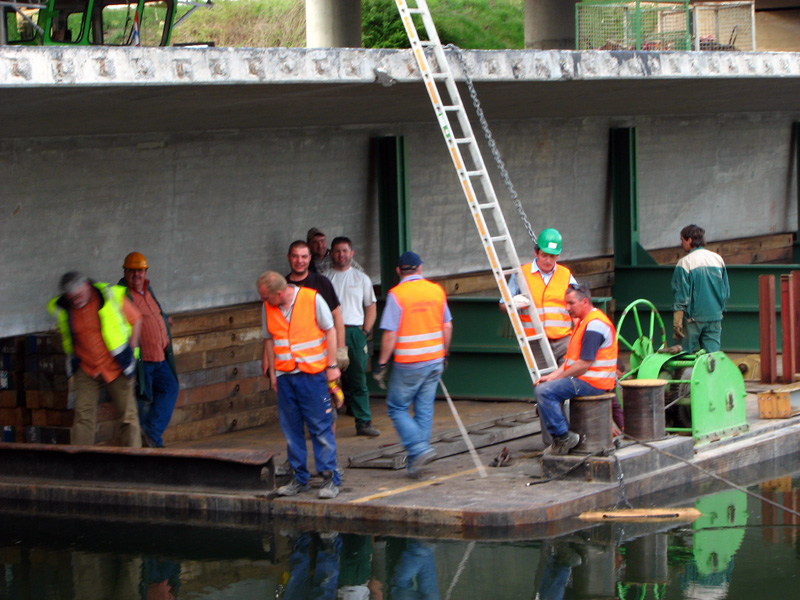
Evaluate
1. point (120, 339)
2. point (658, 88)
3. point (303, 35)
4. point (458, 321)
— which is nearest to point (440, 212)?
point (458, 321)

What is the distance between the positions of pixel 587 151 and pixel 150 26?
597 cm

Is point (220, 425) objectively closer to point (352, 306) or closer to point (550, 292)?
point (352, 306)

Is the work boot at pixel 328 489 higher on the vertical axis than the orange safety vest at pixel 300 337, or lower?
lower

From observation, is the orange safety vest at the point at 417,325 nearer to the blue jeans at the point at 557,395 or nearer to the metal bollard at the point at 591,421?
the blue jeans at the point at 557,395

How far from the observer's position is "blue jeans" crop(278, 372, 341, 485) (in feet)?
27.6

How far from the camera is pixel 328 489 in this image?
Answer: 841 cm

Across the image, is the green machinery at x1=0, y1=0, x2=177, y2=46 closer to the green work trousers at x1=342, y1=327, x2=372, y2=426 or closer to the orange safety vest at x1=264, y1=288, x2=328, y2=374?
the green work trousers at x1=342, y1=327, x2=372, y2=426

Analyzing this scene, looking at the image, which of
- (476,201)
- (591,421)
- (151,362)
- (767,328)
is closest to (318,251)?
(151,362)

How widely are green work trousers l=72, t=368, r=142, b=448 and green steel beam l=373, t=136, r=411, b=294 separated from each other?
415 centimetres

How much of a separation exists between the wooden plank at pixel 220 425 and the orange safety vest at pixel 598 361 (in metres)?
3.92

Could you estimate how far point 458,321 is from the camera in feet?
41.5

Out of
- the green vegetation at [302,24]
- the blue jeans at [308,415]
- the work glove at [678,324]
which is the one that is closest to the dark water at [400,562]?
the blue jeans at [308,415]

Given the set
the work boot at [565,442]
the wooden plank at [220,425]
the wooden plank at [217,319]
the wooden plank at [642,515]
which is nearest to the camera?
the wooden plank at [642,515]

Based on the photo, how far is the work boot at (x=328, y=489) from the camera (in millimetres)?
8375
